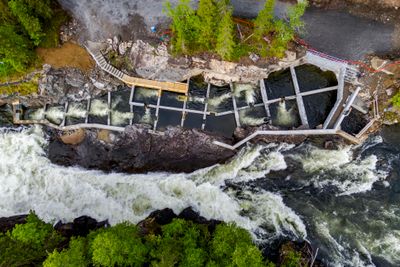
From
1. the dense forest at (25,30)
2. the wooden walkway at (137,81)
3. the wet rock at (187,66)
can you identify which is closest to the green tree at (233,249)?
the wooden walkway at (137,81)

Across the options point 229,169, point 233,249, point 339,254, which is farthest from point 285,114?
point 233,249

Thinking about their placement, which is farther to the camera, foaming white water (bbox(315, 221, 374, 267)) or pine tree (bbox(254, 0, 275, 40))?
foaming white water (bbox(315, 221, 374, 267))

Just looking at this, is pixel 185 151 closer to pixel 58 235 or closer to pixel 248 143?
pixel 248 143

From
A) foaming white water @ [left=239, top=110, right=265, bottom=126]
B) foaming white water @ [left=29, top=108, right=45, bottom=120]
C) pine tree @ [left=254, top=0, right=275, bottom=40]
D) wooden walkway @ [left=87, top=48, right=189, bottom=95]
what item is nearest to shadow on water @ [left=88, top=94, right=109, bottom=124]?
wooden walkway @ [left=87, top=48, right=189, bottom=95]

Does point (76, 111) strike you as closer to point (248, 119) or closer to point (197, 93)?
point (197, 93)

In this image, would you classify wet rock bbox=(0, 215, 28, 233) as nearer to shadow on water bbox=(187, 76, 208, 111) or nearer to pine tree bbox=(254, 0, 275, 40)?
shadow on water bbox=(187, 76, 208, 111)

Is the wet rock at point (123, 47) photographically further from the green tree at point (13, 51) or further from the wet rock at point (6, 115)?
the wet rock at point (6, 115)
